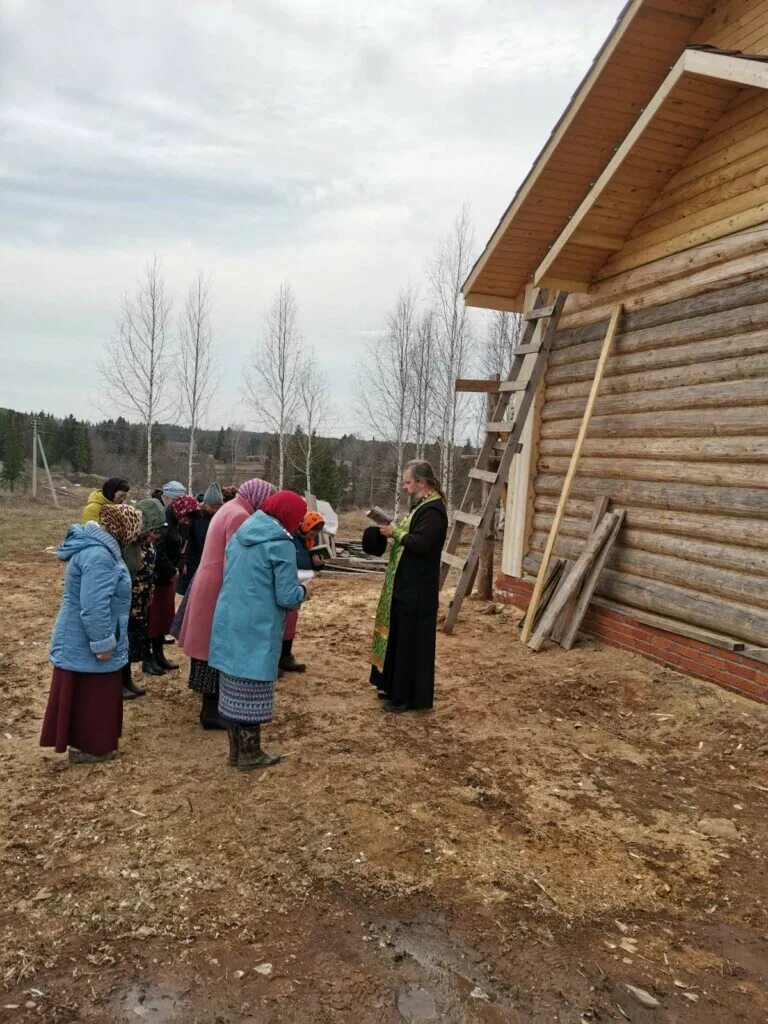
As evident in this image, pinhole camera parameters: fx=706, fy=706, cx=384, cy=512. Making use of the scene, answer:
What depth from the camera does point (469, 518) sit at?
832cm

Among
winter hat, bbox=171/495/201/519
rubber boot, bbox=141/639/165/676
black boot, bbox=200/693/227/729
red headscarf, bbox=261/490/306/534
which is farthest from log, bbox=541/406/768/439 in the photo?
rubber boot, bbox=141/639/165/676

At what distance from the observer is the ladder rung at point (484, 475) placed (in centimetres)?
821

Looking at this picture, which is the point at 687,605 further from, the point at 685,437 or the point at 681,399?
the point at 681,399

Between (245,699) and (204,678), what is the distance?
93 cm

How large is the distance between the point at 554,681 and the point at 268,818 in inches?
134

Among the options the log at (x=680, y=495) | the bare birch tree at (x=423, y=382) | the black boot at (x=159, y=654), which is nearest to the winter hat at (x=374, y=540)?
the black boot at (x=159, y=654)

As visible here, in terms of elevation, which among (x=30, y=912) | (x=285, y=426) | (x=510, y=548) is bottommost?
(x=30, y=912)

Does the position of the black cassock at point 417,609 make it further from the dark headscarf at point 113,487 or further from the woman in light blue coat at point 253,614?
the dark headscarf at point 113,487

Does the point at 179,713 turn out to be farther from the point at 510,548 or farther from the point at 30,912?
the point at 510,548

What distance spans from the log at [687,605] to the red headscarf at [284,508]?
145 inches

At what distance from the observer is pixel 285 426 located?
27312mm

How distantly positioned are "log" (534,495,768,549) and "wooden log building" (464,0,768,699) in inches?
0.5

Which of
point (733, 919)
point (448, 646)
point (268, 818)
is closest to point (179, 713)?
point (268, 818)

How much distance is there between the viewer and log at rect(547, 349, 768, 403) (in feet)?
18.6
